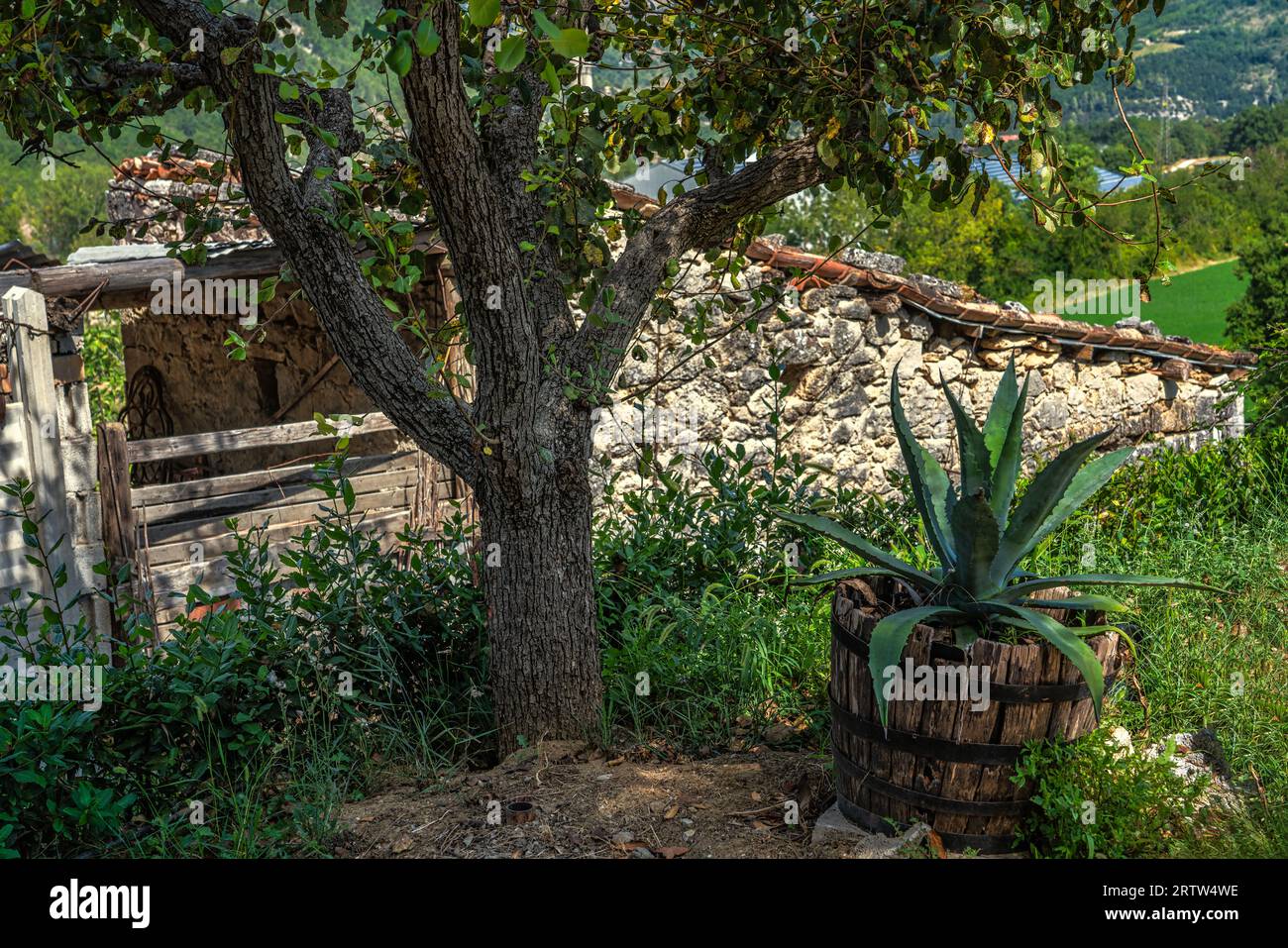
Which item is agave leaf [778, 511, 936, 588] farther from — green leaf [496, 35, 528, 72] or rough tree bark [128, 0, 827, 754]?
green leaf [496, 35, 528, 72]

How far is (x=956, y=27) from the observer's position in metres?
2.92

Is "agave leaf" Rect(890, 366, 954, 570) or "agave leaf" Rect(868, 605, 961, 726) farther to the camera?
"agave leaf" Rect(890, 366, 954, 570)

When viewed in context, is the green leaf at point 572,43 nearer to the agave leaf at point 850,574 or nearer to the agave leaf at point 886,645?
the agave leaf at point 886,645

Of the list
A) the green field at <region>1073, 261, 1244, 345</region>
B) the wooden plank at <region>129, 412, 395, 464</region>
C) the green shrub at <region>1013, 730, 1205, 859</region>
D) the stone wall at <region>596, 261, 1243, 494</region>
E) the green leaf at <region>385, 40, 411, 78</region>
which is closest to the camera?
the green leaf at <region>385, 40, 411, 78</region>

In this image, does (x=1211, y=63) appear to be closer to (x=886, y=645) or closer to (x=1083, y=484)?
(x=1083, y=484)

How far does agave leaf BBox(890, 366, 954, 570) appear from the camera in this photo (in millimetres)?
3236

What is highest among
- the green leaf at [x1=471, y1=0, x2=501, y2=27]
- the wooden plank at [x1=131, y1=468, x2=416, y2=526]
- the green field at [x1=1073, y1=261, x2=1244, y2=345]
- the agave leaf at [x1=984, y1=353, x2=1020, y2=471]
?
the green field at [x1=1073, y1=261, x2=1244, y2=345]

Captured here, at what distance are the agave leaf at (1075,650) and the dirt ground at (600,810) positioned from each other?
0.67 meters

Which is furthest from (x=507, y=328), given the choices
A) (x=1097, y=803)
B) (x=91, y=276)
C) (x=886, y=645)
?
(x=91, y=276)

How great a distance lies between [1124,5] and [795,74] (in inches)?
40.7

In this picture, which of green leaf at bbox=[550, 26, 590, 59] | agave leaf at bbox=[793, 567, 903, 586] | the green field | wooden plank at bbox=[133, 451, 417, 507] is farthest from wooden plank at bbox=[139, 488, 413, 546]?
the green field

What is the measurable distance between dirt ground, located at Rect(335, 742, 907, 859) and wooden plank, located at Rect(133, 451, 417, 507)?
135 inches

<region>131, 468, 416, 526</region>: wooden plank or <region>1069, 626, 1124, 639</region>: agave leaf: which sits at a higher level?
<region>131, 468, 416, 526</region>: wooden plank
